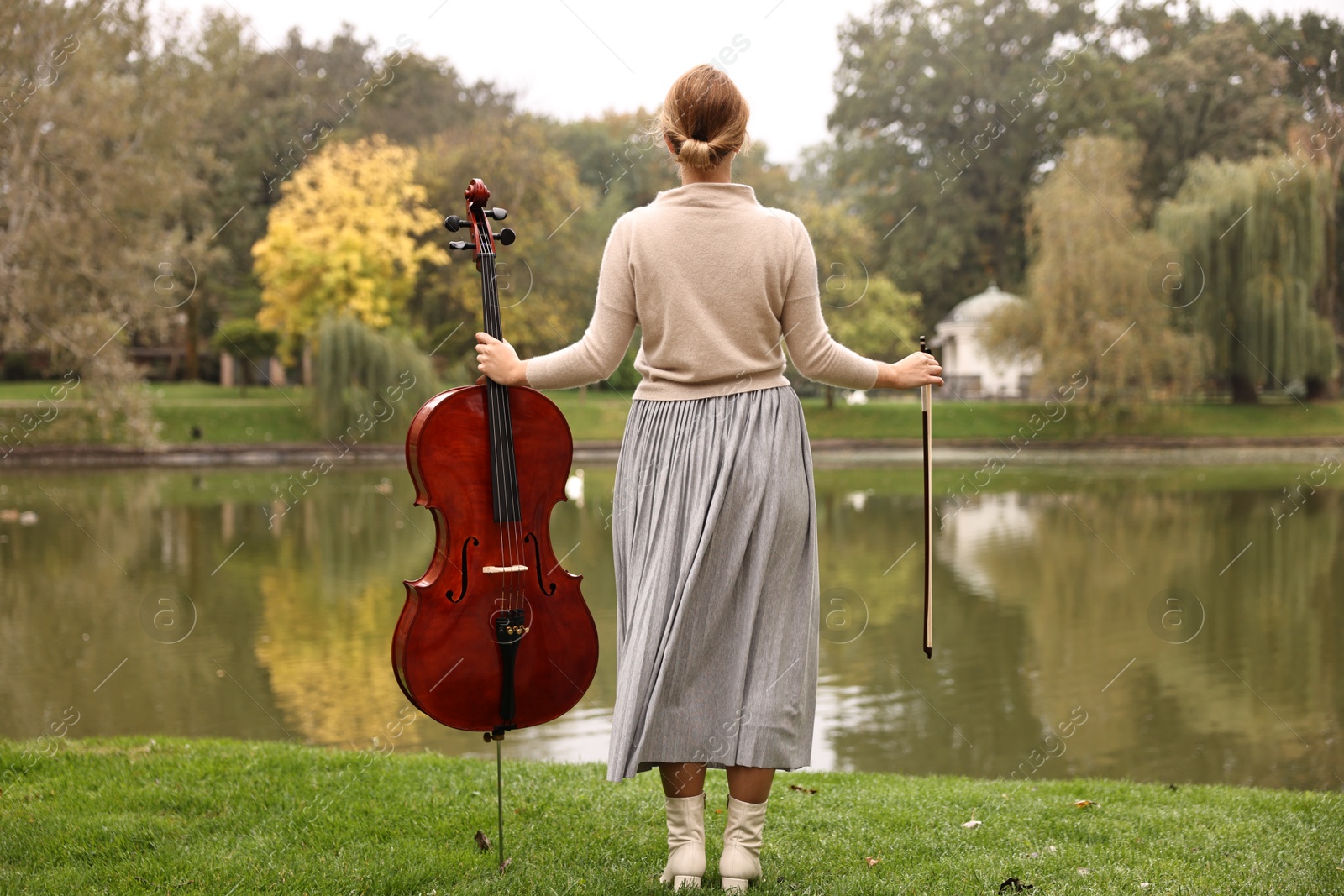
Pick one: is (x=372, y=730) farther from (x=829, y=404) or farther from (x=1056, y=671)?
(x=829, y=404)

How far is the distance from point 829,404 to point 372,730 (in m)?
21.8

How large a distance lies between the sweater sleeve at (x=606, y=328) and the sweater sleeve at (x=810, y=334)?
352mm

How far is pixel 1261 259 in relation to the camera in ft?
75.5

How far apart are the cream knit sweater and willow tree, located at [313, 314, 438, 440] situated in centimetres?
1973

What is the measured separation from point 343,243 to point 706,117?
22.7 metres

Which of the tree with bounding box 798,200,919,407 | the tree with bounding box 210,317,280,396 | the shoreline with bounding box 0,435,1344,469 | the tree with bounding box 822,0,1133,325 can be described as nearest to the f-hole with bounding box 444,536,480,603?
the shoreline with bounding box 0,435,1344,469

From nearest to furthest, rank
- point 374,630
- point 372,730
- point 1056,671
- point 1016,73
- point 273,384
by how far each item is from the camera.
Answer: point 372,730
point 1056,671
point 374,630
point 273,384
point 1016,73

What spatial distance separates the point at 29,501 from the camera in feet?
51.5

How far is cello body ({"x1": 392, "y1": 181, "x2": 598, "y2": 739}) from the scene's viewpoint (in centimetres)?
258

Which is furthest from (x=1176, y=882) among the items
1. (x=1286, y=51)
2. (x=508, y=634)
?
(x=1286, y=51)

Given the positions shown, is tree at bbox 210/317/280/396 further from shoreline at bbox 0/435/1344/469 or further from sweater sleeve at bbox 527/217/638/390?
sweater sleeve at bbox 527/217/638/390

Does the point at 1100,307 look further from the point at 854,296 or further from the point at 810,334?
the point at 810,334

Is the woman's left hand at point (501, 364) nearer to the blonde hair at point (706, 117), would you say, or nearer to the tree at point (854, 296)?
the blonde hair at point (706, 117)

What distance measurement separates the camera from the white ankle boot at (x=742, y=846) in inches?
98.8
